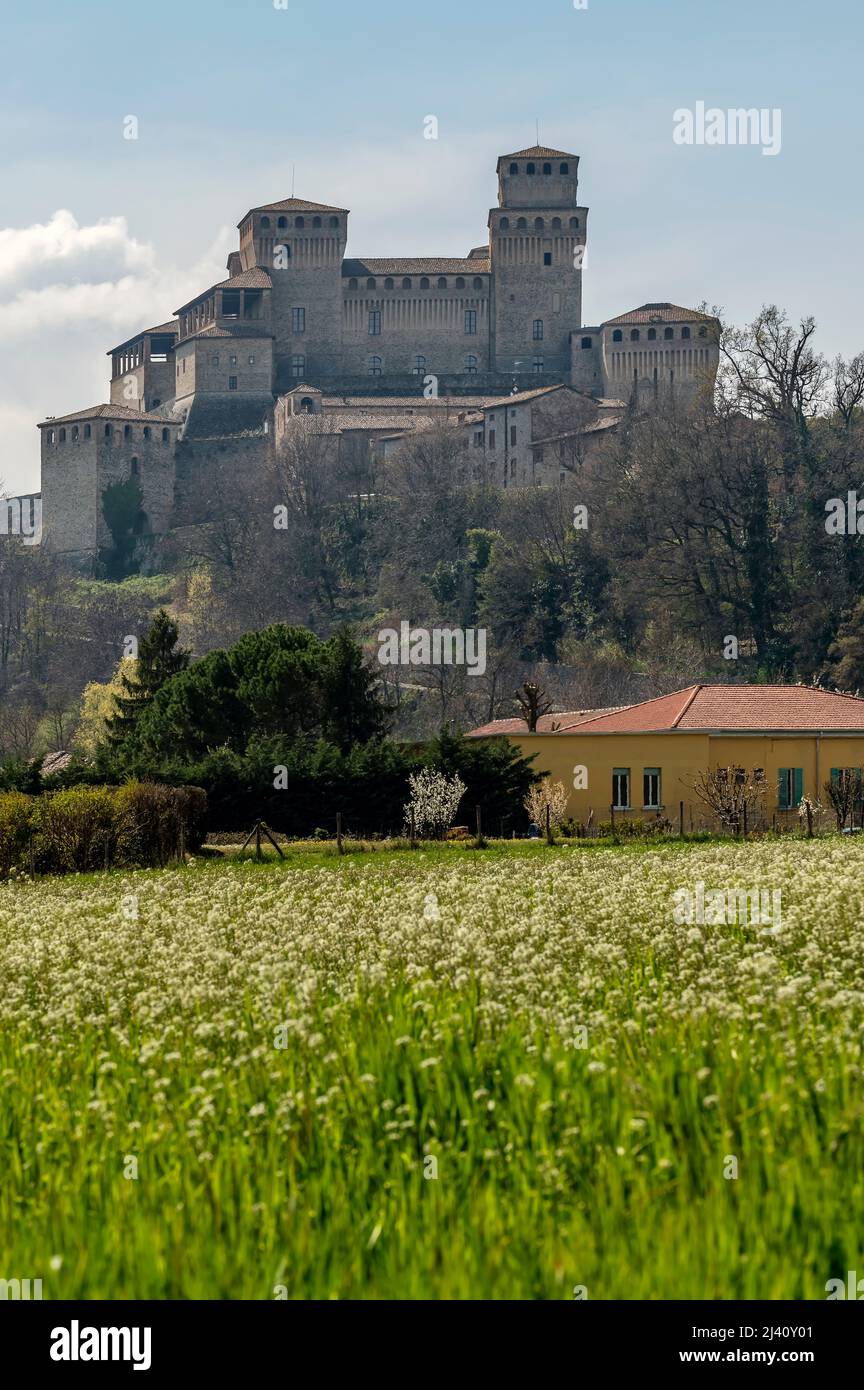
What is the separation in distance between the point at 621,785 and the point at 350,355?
7792 centimetres

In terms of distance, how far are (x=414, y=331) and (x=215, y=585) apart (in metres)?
28.0

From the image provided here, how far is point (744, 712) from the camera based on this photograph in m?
41.9

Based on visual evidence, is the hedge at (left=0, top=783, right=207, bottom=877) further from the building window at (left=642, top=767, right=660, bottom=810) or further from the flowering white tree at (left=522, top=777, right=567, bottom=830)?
the building window at (left=642, top=767, right=660, bottom=810)

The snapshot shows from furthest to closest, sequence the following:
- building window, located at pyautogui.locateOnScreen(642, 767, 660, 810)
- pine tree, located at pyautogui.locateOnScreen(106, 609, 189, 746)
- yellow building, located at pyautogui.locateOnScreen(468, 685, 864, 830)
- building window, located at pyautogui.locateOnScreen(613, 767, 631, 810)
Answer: pine tree, located at pyautogui.locateOnScreen(106, 609, 189, 746) → building window, located at pyautogui.locateOnScreen(613, 767, 631, 810) → building window, located at pyautogui.locateOnScreen(642, 767, 660, 810) → yellow building, located at pyautogui.locateOnScreen(468, 685, 864, 830)

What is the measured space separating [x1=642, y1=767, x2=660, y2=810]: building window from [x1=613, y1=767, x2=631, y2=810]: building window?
34cm

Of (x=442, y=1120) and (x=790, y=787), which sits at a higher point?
(x=790, y=787)

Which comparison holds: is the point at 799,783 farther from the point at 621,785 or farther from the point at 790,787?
the point at 621,785

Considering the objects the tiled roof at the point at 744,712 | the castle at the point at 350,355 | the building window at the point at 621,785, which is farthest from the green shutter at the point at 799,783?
the castle at the point at 350,355

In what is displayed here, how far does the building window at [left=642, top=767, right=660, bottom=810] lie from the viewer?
40531 mm

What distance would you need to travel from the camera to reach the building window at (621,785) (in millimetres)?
40656

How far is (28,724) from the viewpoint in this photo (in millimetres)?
80688

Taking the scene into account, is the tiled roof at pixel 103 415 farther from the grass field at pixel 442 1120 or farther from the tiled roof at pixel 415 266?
the grass field at pixel 442 1120

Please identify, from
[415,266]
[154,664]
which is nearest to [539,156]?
[415,266]

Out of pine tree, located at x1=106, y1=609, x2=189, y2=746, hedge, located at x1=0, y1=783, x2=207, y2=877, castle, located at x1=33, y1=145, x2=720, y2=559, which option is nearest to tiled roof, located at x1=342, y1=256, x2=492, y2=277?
castle, located at x1=33, y1=145, x2=720, y2=559
